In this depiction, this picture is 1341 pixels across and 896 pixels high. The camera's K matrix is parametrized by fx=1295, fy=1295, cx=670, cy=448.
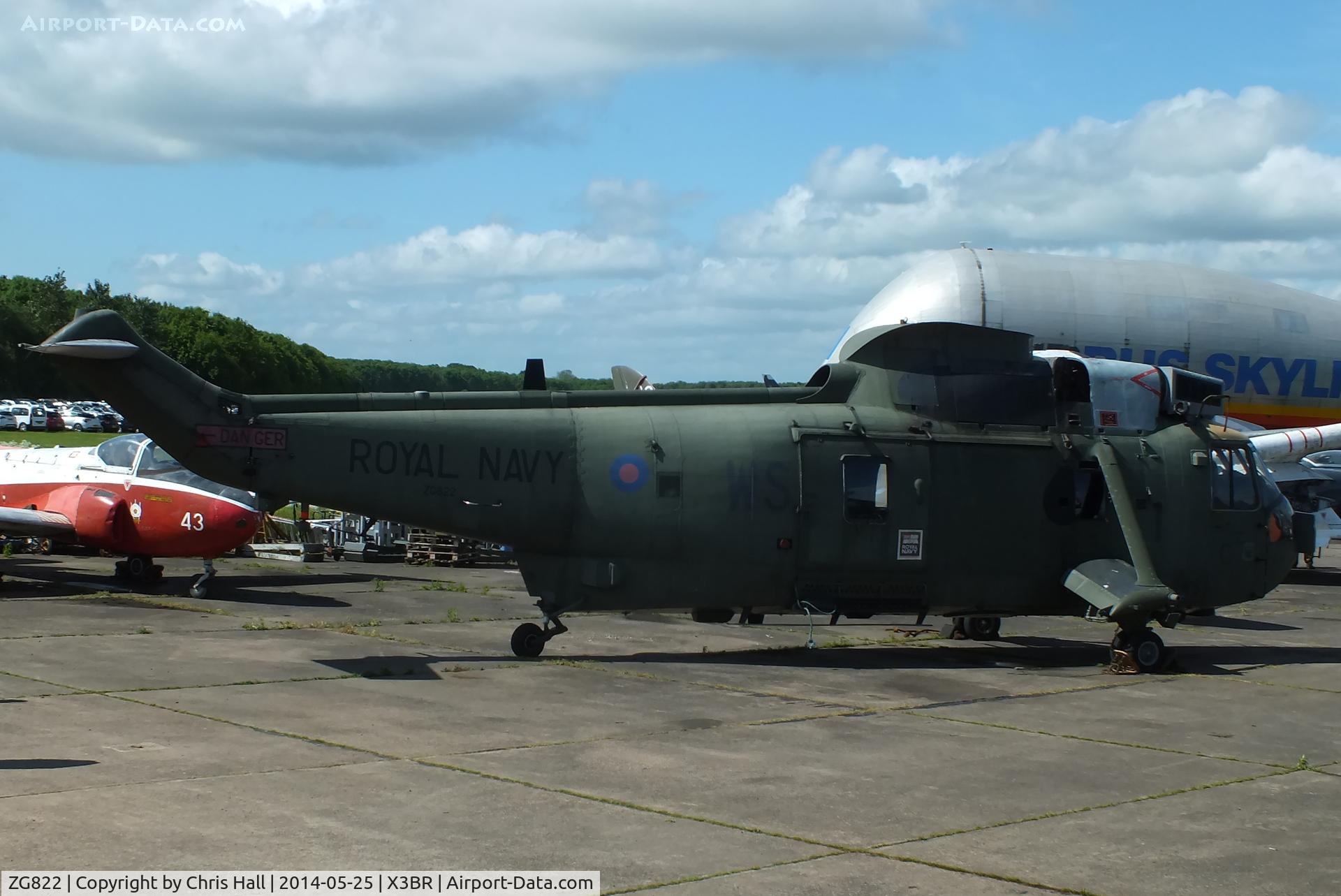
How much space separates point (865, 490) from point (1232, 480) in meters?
4.23

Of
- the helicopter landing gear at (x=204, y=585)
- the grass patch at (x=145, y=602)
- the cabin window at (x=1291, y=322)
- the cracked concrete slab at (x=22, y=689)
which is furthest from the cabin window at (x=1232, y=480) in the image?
the helicopter landing gear at (x=204, y=585)

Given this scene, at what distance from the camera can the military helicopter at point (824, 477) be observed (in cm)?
1188

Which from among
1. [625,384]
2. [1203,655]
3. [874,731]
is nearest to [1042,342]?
[625,384]

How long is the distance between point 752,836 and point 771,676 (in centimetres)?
543

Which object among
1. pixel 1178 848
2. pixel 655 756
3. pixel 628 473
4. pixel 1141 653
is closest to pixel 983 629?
pixel 1141 653

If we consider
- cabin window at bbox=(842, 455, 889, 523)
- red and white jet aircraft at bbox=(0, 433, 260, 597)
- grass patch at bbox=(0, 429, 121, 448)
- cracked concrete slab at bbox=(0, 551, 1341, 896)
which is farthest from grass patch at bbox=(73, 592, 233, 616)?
grass patch at bbox=(0, 429, 121, 448)

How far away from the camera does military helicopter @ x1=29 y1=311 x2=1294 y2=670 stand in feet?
39.0

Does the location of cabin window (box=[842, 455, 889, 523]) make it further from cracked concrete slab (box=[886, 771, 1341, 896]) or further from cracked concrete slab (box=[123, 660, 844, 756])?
cracked concrete slab (box=[886, 771, 1341, 896])

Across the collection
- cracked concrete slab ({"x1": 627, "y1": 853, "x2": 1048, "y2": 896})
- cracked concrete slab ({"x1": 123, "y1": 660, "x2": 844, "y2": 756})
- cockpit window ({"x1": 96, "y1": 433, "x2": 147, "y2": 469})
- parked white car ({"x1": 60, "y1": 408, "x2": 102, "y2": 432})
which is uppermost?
parked white car ({"x1": 60, "y1": 408, "x2": 102, "y2": 432})

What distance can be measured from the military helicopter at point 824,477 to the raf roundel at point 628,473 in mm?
28

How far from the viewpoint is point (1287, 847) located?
6.80 metres

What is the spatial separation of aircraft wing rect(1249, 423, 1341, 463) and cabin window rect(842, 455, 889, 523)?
507 inches

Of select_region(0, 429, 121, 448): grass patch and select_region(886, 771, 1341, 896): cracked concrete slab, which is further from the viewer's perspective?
select_region(0, 429, 121, 448): grass patch

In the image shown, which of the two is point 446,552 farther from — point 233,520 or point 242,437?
point 242,437
